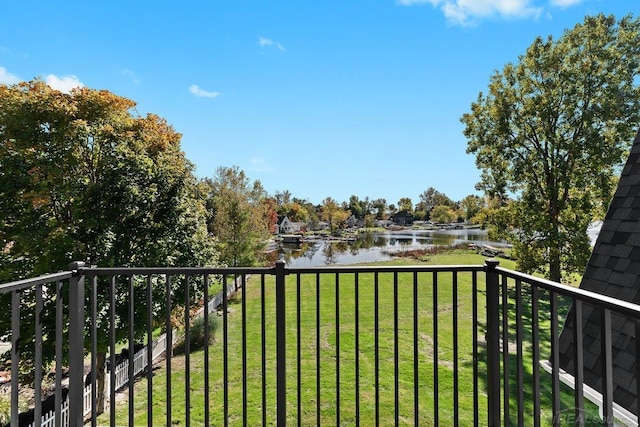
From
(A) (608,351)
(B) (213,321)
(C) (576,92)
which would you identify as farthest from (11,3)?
(C) (576,92)

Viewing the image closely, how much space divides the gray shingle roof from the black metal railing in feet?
0.65

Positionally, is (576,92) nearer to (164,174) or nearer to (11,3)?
(164,174)

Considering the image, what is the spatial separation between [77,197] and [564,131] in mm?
11087

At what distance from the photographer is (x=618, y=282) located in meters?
2.54

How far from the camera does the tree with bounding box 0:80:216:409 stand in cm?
575

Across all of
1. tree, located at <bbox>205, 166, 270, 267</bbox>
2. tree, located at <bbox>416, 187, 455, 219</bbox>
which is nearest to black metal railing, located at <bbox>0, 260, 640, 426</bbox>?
tree, located at <bbox>205, 166, 270, 267</bbox>

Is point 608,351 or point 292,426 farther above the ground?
point 608,351

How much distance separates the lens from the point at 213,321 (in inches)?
342

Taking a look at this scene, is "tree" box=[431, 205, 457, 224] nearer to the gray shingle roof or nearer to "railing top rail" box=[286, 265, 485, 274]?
the gray shingle roof

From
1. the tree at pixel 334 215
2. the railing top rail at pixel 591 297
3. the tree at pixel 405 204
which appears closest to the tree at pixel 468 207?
the tree at pixel 405 204

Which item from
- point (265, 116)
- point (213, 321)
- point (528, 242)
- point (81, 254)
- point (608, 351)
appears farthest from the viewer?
point (265, 116)

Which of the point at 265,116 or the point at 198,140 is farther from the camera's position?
the point at 265,116

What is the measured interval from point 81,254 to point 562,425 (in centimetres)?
657

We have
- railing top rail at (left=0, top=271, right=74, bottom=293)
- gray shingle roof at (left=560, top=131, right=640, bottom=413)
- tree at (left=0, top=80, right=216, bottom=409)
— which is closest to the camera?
railing top rail at (left=0, top=271, right=74, bottom=293)
